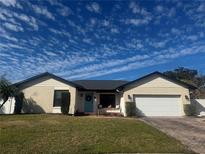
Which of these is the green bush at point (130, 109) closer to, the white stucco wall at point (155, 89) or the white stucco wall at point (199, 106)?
the white stucco wall at point (155, 89)

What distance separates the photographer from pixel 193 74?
63.2m

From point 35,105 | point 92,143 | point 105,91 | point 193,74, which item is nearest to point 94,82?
point 105,91

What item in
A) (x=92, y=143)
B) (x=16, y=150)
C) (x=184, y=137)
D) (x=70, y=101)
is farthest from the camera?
(x=70, y=101)

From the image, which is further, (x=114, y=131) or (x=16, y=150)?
(x=114, y=131)

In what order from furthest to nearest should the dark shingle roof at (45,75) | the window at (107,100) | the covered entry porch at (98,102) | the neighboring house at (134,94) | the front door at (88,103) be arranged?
1. the window at (107,100)
2. the front door at (88,103)
3. the covered entry porch at (98,102)
4. the dark shingle roof at (45,75)
5. the neighboring house at (134,94)

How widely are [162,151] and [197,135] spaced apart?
455 centimetres

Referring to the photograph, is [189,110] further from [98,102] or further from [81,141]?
[81,141]

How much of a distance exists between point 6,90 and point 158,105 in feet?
51.0

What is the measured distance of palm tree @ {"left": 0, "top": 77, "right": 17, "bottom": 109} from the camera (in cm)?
2281

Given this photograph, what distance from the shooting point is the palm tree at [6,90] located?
74.8ft

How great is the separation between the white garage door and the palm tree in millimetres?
12832

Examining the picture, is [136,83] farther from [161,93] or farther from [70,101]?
[70,101]

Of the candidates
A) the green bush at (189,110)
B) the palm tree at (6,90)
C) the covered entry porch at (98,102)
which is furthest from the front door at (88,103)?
the green bush at (189,110)

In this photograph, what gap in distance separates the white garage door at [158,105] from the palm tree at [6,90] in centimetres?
1283
